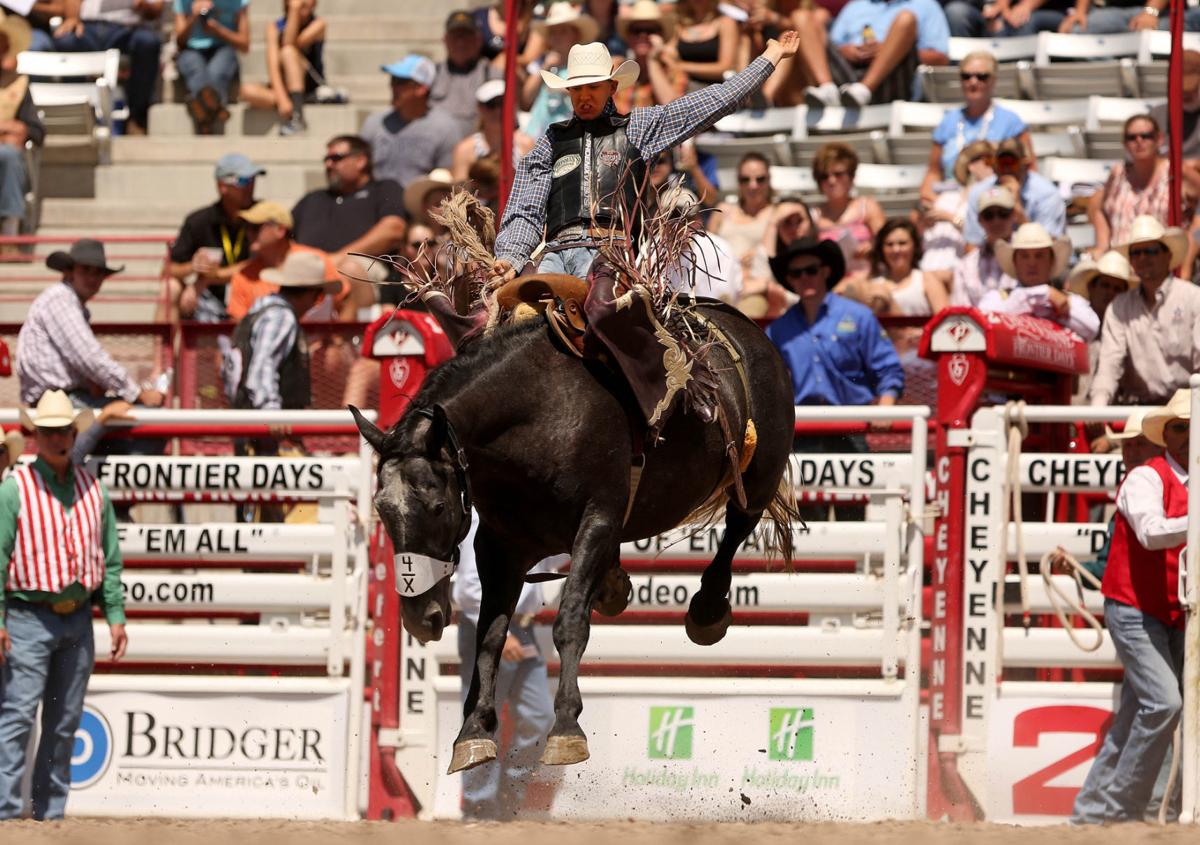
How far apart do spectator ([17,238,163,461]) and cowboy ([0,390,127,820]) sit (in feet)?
2.58

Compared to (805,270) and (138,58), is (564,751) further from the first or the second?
(138,58)

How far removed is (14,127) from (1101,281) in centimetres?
741

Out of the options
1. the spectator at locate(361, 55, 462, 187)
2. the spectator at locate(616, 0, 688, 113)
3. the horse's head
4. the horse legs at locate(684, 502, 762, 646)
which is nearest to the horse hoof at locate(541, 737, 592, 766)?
the horse's head

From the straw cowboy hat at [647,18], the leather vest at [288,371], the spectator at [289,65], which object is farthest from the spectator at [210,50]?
the leather vest at [288,371]

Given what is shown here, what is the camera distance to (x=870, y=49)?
46.0 ft

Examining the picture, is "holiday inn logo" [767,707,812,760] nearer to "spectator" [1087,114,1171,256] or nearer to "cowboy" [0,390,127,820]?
"cowboy" [0,390,127,820]

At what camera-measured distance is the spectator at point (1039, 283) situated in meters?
10.2

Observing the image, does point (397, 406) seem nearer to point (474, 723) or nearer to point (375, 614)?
point (375, 614)

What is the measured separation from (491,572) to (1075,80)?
819cm

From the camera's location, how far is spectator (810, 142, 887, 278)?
11.7 m

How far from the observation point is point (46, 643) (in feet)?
30.7

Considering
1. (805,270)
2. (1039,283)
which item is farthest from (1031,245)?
(805,270)

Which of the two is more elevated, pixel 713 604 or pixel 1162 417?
pixel 1162 417

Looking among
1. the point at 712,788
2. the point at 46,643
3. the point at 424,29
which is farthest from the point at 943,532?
the point at 424,29
